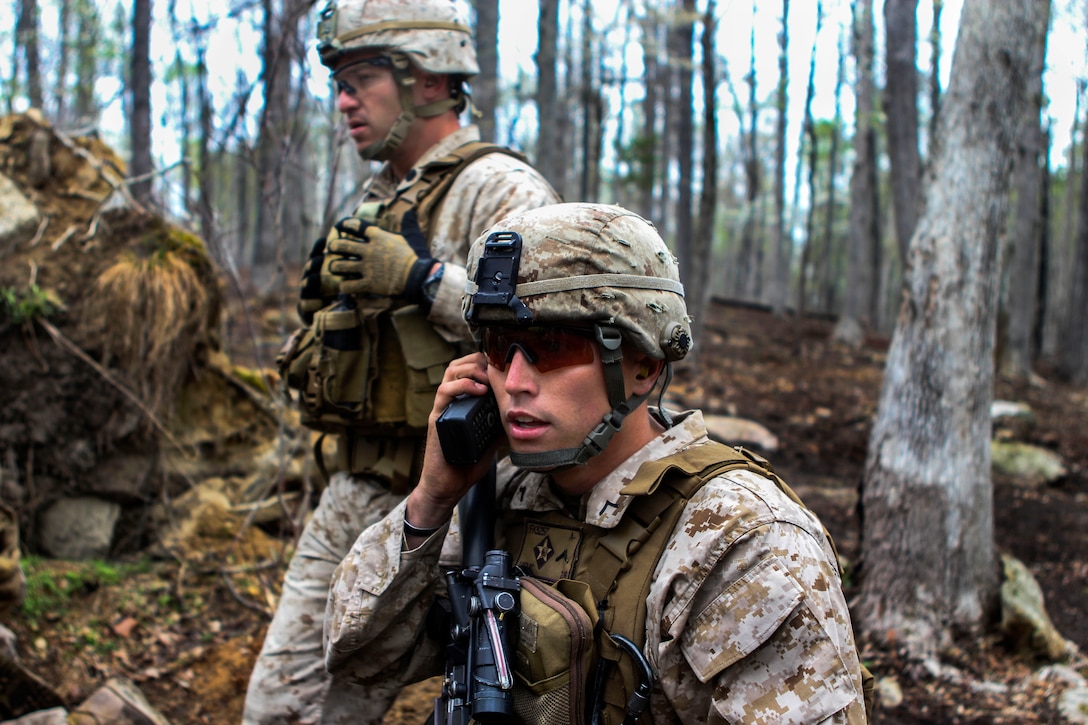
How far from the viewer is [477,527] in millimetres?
2020

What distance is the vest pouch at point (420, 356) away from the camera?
269cm

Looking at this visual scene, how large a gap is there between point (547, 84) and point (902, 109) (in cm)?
592

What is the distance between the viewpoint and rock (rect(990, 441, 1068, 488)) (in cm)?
855

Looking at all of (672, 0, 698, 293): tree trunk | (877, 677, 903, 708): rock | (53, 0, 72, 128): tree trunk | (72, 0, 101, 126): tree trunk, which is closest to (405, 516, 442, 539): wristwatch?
(877, 677, 903, 708): rock

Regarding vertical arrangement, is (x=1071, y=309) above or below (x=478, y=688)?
above

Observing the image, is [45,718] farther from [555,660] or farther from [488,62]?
[488,62]

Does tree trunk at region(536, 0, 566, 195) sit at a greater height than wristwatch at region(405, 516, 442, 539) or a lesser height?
greater

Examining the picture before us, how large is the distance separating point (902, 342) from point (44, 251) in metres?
5.19

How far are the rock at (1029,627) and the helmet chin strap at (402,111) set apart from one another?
13.1 ft

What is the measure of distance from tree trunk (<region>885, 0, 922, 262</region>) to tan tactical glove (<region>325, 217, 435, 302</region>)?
38.0ft

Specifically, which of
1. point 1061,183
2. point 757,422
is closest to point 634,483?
point 757,422

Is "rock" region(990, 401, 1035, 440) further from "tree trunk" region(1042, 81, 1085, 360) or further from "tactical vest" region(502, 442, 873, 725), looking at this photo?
"tree trunk" region(1042, 81, 1085, 360)

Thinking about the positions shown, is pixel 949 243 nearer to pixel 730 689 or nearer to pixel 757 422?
pixel 730 689

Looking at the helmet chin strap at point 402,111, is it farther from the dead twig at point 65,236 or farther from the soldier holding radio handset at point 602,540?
the dead twig at point 65,236
